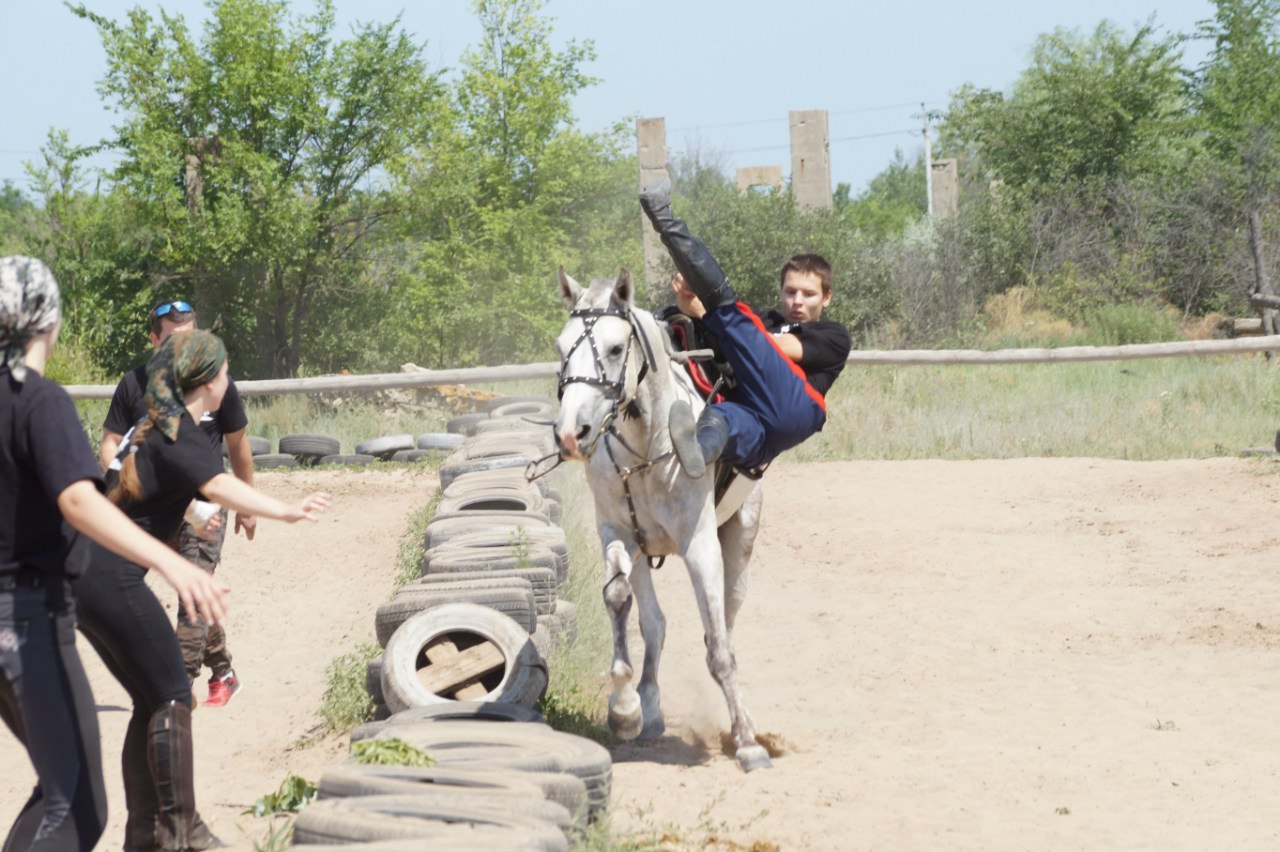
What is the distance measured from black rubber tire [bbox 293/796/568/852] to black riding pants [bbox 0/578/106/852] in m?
0.55

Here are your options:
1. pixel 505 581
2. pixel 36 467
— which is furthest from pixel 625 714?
pixel 36 467

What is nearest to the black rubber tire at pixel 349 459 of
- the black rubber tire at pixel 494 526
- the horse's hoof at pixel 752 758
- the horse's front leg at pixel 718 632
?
the black rubber tire at pixel 494 526

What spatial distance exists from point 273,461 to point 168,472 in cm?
1015

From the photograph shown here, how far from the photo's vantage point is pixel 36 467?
330 centimetres

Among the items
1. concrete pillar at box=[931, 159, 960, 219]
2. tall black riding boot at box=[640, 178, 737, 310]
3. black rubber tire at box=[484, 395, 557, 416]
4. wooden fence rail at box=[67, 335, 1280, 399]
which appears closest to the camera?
tall black riding boot at box=[640, 178, 737, 310]

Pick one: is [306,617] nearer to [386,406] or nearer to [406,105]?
[386,406]

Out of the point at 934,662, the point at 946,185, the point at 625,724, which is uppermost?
the point at 946,185

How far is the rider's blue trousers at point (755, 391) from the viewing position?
6.06 metres

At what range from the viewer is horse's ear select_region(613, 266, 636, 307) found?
5641 millimetres

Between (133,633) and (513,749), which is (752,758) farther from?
(133,633)

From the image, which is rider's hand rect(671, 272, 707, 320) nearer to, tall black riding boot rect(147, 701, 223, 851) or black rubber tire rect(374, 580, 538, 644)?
black rubber tire rect(374, 580, 538, 644)

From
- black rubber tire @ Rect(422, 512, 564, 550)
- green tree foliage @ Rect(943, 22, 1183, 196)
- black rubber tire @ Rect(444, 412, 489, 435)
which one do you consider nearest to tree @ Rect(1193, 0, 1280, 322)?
green tree foliage @ Rect(943, 22, 1183, 196)

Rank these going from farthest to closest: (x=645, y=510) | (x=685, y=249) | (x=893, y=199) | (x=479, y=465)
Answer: (x=893, y=199)
(x=479, y=465)
(x=645, y=510)
(x=685, y=249)

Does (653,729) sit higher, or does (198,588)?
(198,588)
